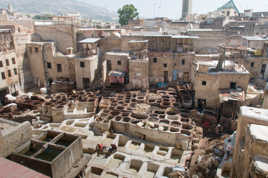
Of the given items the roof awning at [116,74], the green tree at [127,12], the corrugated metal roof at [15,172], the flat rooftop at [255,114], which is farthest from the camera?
the green tree at [127,12]

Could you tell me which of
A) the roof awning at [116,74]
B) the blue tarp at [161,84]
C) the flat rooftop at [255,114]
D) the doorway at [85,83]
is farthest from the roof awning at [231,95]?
the doorway at [85,83]

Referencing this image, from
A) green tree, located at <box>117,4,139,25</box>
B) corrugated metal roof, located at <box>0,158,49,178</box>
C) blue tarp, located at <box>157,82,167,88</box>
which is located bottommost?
blue tarp, located at <box>157,82,167,88</box>

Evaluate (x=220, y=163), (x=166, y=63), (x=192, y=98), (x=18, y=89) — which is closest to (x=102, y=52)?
(x=166, y=63)

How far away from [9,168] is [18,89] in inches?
1078

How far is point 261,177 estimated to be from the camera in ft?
30.5

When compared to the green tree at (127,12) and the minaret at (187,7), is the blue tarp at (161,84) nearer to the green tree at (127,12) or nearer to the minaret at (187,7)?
the green tree at (127,12)

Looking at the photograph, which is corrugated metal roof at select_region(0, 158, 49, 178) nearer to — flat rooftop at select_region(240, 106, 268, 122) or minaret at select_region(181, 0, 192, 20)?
flat rooftop at select_region(240, 106, 268, 122)

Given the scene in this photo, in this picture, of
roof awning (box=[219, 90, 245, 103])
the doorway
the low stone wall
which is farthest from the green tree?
the low stone wall

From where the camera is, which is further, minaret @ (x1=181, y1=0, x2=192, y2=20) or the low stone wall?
minaret @ (x1=181, y1=0, x2=192, y2=20)

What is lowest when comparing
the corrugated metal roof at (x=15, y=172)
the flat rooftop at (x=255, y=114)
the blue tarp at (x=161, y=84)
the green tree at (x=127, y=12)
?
the blue tarp at (x=161, y=84)

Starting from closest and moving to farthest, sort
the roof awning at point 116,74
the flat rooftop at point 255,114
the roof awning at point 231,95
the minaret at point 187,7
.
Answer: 1. the flat rooftop at point 255,114
2. the roof awning at point 231,95
3. the roof awning at point 116,74
4. the minaret at point 187,7

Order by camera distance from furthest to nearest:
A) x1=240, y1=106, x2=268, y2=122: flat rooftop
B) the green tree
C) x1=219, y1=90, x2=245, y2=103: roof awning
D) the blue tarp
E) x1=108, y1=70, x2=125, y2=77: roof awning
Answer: the green tree < the blue tarp < x1=108, y1=70, x2=125, y2=77: roof awning < x1=219, y1=90, x2=245, y2=103: roof awning < x1=240, y1=106, x2=268, y2=122: flat rooftop

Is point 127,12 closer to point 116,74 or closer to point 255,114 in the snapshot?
point 116,74

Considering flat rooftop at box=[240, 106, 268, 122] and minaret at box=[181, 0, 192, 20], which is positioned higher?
minaret at box=[181, 0, 192, 20]
